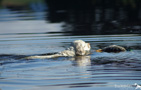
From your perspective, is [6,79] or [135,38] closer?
[6,79]

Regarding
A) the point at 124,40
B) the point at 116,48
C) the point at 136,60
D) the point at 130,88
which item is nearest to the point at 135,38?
the point at 124,40

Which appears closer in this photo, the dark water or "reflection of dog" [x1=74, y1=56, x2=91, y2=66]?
the dark water

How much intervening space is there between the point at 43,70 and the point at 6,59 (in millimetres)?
1901

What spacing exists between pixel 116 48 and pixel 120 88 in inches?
172

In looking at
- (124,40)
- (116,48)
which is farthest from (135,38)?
(116,48)

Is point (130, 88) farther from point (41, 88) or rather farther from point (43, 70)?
point (43, 70)

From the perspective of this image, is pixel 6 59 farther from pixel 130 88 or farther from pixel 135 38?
pixel 135 38

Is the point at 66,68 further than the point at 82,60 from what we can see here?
No

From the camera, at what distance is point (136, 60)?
11.2m

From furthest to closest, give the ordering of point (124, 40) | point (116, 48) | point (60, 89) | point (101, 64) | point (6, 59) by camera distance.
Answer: point (124, 40) → point (116, 48) → point (6, 59) → point (101, 64) → point (60, 89)

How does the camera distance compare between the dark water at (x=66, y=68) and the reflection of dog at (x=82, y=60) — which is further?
the reflection of dog at (x=82, y=60)

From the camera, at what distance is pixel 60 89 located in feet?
27.8

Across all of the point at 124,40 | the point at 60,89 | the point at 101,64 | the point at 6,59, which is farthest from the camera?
the point at 124,40

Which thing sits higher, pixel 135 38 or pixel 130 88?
pixel 135 38
